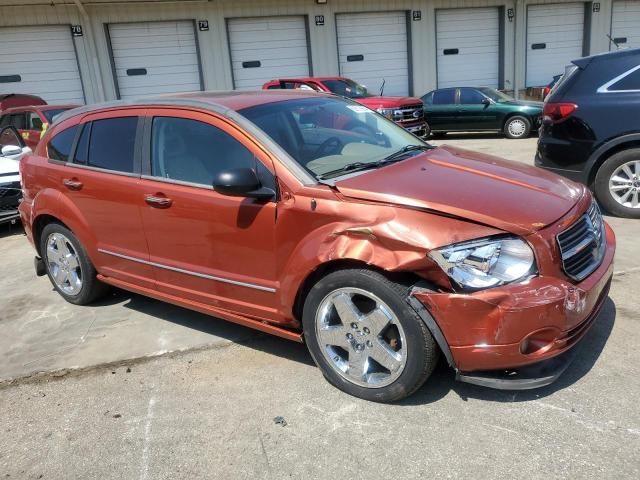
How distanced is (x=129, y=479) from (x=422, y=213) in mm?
1878

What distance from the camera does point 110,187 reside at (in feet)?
13.1

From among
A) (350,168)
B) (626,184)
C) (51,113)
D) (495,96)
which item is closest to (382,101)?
(495,96)

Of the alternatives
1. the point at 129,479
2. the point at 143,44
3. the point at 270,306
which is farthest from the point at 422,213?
the point at 143,44

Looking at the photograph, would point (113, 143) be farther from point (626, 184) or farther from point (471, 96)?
point (471, 96)

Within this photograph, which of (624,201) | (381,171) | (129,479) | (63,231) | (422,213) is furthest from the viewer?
(624,201)

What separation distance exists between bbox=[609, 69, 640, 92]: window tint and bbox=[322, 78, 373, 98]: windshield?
29.8 feet

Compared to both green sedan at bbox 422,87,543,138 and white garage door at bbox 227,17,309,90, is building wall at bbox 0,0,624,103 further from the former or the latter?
green sedan at bbox 422,87,543,138

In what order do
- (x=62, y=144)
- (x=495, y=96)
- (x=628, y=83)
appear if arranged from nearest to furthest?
1. (x=62, y=144)
2. (x=628, y=83)
3. (x=495, y=96)

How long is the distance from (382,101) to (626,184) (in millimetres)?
8321

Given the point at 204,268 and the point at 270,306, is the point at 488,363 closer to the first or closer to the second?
the point at 270,306

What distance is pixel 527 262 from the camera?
2.69 m

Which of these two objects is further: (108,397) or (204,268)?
(204,268)

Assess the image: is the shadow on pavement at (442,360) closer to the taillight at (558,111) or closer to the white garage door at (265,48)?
the taillight at (558,111)

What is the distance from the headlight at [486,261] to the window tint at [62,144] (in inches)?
127
